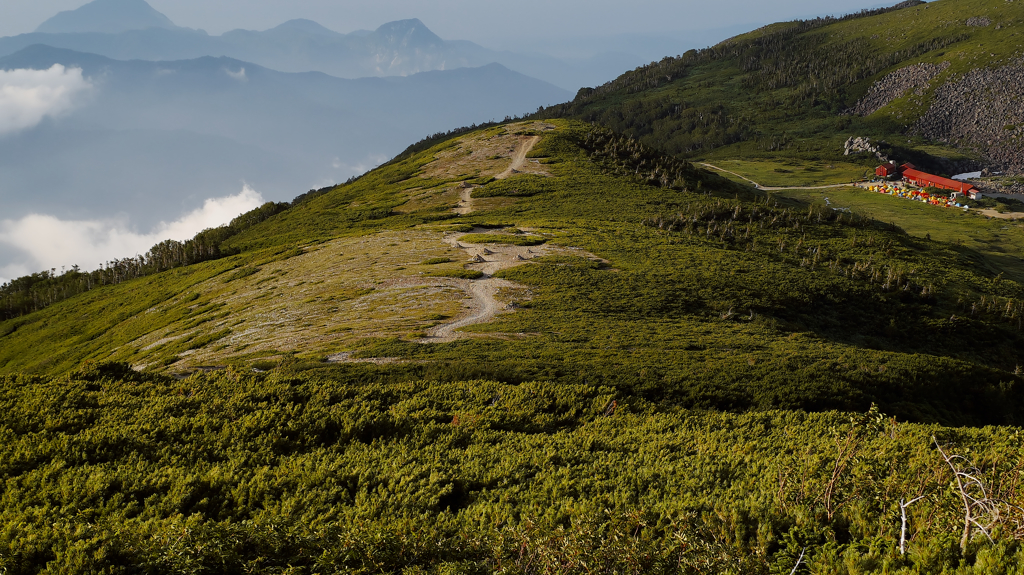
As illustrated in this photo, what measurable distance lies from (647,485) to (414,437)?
10.1 meters

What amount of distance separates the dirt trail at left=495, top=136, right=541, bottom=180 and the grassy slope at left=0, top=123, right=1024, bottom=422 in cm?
953

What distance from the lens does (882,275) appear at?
69.1m

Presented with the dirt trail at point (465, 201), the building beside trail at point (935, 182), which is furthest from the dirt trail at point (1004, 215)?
the dirt trail at point (465, 201)

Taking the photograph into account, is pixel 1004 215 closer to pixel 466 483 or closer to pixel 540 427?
pixel 540 427

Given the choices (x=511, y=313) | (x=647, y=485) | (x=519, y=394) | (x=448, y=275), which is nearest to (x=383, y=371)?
(x=519, y=394)

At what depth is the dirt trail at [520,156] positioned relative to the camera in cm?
12338

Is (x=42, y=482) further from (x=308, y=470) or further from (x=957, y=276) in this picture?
(x=957, y=276)

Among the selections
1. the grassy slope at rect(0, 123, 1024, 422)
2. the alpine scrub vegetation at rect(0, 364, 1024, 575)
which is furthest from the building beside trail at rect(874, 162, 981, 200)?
the alpine scrub vegetation at rect(0, 364, 1024, 575)

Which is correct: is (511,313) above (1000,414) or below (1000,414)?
above

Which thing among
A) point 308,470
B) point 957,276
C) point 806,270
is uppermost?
point 308,470

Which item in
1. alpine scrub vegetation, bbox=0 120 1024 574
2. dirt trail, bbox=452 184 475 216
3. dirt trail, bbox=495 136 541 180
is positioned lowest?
alpine scrub vegetation, bbox=0 120 1024 574

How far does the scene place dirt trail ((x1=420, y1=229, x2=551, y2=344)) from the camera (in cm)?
3991

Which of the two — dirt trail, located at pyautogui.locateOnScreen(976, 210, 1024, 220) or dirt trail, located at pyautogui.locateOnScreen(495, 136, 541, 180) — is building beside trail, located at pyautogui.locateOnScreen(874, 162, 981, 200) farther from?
dirt trail, located at pyautogui.locateOnScreen(495, 136, 541, 180)

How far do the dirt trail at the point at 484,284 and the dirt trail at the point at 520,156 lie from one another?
4763 cm
